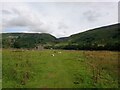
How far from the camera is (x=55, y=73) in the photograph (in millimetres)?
32812

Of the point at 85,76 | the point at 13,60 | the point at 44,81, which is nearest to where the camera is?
the point at 44,81

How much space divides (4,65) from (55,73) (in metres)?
8.74

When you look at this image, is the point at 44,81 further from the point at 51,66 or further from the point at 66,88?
the point at 51,66

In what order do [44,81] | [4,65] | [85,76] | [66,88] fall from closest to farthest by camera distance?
[66,88] → [44,81] → [85,76] → [4,65]

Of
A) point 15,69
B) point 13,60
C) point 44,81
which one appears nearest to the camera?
point 44,81

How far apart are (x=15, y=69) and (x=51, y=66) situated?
5.31m

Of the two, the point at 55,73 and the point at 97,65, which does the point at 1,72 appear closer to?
the point at 55,73

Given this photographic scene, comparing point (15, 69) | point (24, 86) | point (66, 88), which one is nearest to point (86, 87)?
point (66, 88)

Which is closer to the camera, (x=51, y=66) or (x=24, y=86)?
(x=24, y=86)

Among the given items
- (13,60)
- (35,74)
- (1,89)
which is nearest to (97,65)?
(35,74)

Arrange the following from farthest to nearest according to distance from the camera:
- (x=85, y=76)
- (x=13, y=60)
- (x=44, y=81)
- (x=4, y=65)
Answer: (x=13, y=60), (x=4, y=65), (x=85, y=76), (x=44, y=81)

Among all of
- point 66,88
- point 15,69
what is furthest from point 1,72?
point 66,88

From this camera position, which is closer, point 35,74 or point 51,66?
point 35,74

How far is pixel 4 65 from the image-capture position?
37.2 meters
